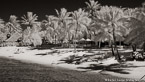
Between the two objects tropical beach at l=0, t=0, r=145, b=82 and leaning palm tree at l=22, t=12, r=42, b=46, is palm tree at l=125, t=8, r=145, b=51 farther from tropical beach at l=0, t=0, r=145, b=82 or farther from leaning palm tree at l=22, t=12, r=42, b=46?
leaning palm tree at l=22, t=12, r=42, b=46

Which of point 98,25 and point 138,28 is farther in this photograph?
point 98,25

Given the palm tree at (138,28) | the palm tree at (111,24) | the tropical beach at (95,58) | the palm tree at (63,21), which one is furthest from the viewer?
the palm tree at (63,21)

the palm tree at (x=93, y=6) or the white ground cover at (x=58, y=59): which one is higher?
the palm tree at (x=93, y=6)

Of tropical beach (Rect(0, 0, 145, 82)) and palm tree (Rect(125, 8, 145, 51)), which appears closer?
tropical beach (Rect(0, 0, 145, 82))

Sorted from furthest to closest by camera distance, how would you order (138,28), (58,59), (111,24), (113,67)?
(58,59) < (111,24) < (138,28) < (113,67)

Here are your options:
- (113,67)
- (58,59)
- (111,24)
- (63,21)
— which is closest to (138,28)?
(111,24)

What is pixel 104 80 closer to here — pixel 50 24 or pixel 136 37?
pixel 136 37

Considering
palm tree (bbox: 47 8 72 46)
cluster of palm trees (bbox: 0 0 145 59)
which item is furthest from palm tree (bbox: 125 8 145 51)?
palm tree (bbox: 47 8 72 46)

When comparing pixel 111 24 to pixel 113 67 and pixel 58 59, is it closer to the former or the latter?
pixel 113 67

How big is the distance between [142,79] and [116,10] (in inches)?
597

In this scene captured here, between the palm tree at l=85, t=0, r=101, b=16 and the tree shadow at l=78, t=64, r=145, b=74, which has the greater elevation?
the palm tree at l=85, t=0, r=101, b=16

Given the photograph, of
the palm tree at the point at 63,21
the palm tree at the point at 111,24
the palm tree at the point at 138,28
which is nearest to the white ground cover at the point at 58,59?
the palm tree at the point at 138,28

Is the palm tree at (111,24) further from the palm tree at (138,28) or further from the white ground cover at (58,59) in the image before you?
the white ground cover at (58,59)

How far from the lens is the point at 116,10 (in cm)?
3039
